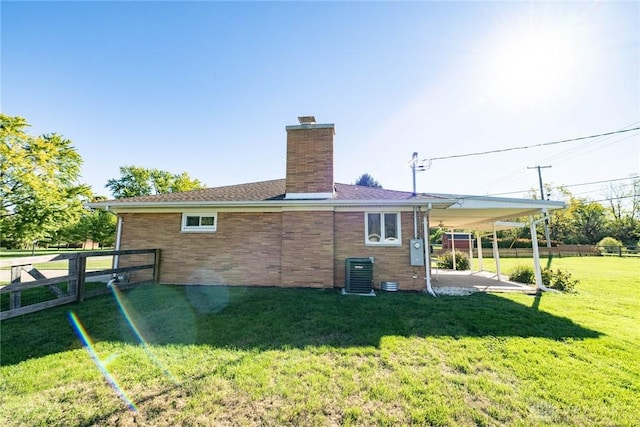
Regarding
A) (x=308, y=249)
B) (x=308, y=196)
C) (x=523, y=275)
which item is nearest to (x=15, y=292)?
(x=308, y=249)

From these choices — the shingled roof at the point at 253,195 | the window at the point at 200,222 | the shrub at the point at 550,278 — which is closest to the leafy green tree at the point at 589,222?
the shrub at the point at 550,278

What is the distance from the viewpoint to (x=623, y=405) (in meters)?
2.61

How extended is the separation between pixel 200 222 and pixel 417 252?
6.87 metres

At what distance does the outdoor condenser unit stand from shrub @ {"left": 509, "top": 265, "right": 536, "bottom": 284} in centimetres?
745

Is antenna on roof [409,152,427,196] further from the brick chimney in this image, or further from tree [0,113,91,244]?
tree [0,113,91,244]

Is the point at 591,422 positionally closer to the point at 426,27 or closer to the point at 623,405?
the point at 623,405

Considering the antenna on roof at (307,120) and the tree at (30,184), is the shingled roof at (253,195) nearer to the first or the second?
the antenna on roof at (307,120)

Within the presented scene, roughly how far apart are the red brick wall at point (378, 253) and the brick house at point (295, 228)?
29 mm

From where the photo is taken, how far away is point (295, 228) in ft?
26.0

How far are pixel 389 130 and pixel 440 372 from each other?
950 cm

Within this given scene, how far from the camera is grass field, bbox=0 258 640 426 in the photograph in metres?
2.39

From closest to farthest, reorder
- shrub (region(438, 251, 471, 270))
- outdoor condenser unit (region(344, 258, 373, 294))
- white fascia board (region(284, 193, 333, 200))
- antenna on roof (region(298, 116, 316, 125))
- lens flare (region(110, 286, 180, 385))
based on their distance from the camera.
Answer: lens flare (region(110, 286, 180, 385)), outdoor condenser unit (region(344, 258, 373, 294)), white fascia board (region(284, 193, 333, 200)), antenna on roof (region(298, 116, 316, 125)), shrub (region(438, 251, 471, 270))

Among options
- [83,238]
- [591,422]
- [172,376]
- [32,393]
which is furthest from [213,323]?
[83,238]

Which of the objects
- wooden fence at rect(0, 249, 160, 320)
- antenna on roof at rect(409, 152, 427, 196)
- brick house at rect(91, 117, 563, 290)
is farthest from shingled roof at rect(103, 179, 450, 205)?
wooden fence at rect(0, 249, 160, 320)
